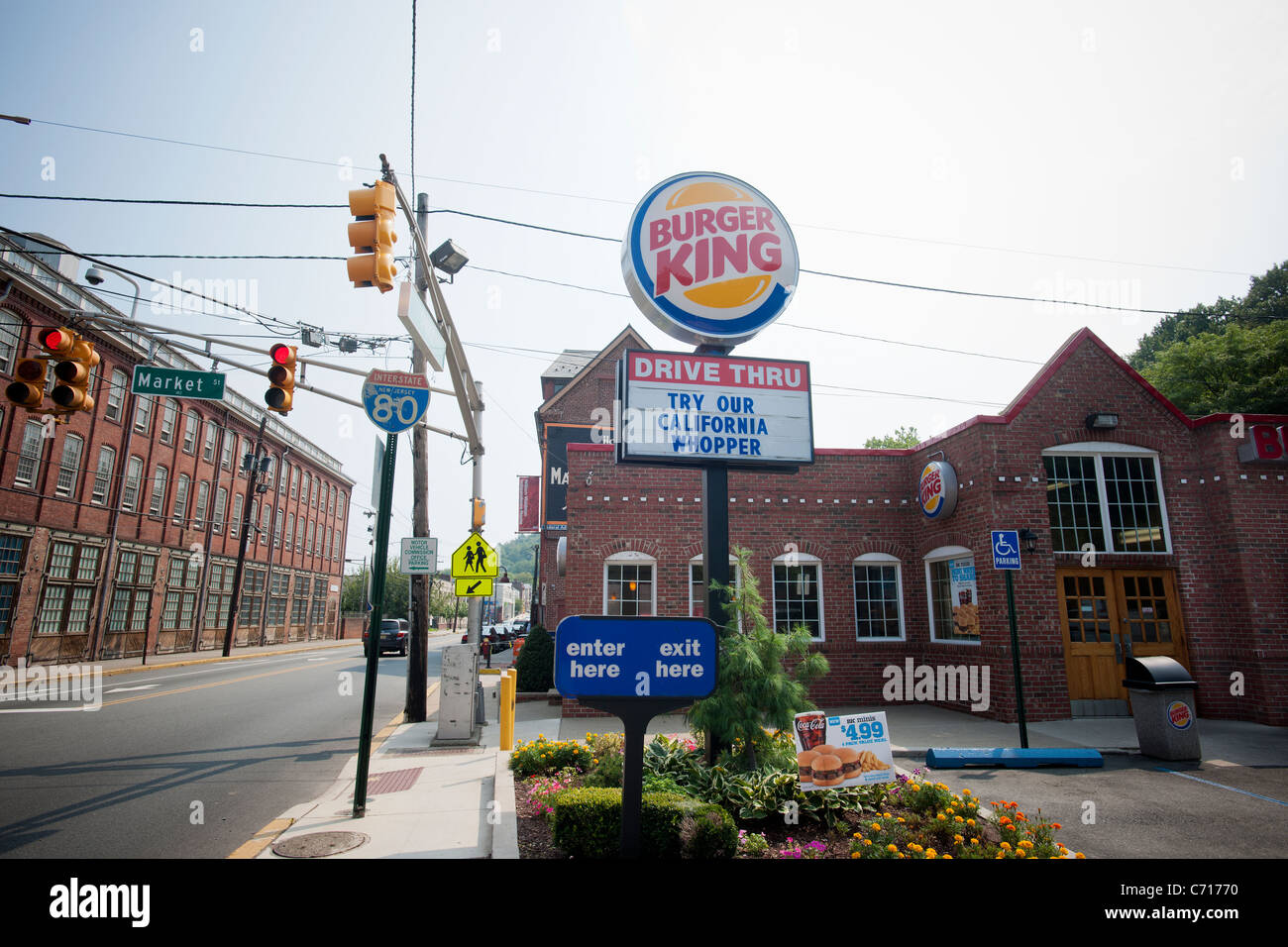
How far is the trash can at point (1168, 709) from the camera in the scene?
9117 millimetres

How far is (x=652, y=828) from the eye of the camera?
499cm

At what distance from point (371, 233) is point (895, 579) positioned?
12.3 metres

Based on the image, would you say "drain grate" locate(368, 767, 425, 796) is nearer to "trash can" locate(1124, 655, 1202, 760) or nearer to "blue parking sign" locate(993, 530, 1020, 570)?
"blue parking sign" locate(993, 530, 1020, 570)

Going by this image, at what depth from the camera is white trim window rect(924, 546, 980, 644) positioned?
12703 millimetres

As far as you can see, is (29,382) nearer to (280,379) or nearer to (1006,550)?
(280,379)

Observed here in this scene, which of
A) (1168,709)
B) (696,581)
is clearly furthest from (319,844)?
(1168,709)

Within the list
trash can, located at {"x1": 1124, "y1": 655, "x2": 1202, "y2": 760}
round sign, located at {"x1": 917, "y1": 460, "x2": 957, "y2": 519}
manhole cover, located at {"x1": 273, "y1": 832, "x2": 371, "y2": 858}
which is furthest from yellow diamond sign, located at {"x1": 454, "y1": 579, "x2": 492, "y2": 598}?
trash can, located at {"x1": 1124, "y1": 655, "x2": 1202, "y2": 760}

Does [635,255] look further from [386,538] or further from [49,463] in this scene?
[49,463]

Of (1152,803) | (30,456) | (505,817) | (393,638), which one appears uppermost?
(30,456)

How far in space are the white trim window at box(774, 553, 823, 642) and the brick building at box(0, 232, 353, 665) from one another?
59.1 ft

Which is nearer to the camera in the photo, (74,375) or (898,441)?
(74,375)

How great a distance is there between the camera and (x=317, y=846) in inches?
222

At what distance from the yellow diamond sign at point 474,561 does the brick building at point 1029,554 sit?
86.4 inches
